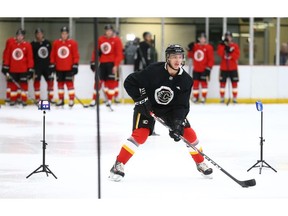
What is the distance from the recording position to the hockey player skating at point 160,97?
379 centimetres

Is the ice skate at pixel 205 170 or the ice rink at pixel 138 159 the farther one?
the ice skate at pixel 205 170

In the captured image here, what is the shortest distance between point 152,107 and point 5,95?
6322 millimetres

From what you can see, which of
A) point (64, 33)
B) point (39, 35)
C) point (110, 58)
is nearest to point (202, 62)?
point (110, 58)

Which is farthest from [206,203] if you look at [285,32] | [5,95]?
[285,32]

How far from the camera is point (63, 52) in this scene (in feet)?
29.8

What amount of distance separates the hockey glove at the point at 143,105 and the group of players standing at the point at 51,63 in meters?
4.96

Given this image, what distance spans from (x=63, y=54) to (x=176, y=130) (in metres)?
5.52

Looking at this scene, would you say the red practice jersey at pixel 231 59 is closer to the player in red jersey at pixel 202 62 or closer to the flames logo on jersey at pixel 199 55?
the player in red jersey at pixel 202 62

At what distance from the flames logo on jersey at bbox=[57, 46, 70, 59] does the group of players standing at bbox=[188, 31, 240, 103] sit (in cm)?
208

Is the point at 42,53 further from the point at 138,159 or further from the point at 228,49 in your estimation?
the point at 138,159

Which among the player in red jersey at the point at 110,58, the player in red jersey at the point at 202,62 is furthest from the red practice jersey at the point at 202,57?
the player in red jersey at the point at 110,58

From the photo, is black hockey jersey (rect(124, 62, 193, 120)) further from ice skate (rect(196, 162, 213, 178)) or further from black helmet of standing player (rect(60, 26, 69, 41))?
black helmet of standing player (rect(60, 26, 69, 41))

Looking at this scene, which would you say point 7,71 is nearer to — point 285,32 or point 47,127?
point 47,127
